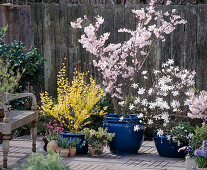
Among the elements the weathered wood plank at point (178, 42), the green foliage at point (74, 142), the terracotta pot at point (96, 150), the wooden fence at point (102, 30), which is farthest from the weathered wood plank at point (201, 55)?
the green foliage at point (74, 142)

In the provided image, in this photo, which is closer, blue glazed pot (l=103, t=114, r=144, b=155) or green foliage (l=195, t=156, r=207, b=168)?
green foliage (l=195, t=156, r=207, b=168)

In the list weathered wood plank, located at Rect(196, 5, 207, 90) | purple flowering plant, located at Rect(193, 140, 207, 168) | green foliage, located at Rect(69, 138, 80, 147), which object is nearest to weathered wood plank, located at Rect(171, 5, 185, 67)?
weathered wood plank, located at Rect(196, 5, 207, 90)

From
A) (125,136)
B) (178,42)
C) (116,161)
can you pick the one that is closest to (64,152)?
(116,161)

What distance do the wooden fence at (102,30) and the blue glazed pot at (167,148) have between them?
6.12 feet

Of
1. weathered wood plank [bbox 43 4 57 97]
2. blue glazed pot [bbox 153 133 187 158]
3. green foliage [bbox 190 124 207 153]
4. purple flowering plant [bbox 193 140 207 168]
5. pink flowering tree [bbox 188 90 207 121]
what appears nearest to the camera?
purple flowering plant [bbox 193 140 207 168]

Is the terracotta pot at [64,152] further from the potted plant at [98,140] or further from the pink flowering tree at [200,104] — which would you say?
the pink flowering tree at [200,104]

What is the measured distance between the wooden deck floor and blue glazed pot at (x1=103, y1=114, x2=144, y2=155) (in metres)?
0.11

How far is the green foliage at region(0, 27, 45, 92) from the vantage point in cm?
681

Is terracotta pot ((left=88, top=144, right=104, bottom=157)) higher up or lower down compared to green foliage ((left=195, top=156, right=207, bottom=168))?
lower down

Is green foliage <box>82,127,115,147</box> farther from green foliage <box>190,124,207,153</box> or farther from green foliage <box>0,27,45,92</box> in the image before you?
green foliage <box>0,27,45,92</box>

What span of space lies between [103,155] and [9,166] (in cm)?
138

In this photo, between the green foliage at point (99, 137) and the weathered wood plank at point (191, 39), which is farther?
the weathered wood plank at point (191, 39)

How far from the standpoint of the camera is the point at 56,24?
7742mm

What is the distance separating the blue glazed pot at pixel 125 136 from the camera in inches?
230
